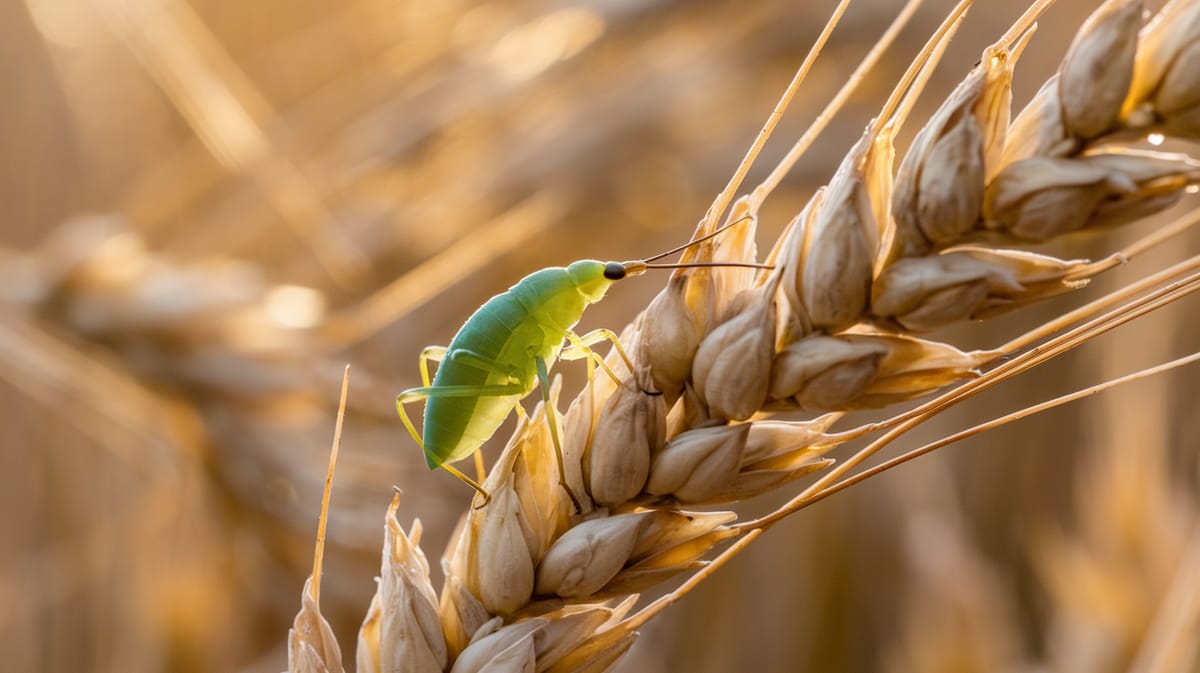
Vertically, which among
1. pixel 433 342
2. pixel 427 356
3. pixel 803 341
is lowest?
pixel 803 341

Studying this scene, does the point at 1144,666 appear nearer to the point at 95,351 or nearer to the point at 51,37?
the point at 95,351

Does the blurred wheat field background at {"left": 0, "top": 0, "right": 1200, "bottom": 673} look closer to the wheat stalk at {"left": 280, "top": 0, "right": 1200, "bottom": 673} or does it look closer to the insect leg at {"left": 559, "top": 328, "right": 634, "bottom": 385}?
the insect leg at {"left": 559, "top": 328, "right": 634, "bottom": 385}

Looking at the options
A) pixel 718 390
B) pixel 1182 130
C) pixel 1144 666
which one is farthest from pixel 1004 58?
pixel 1144 666

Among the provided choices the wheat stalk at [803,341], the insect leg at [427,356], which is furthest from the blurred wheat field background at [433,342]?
the wheat stalk at [803,341]

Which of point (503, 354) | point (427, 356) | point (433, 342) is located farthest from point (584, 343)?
point (433, 342)

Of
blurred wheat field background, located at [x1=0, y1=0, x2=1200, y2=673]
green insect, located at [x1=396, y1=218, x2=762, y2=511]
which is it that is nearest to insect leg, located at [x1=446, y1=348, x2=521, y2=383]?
green insect, located at [x1=396, y1=218, x2=762, y2=511]

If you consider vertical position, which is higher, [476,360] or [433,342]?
[433,342]

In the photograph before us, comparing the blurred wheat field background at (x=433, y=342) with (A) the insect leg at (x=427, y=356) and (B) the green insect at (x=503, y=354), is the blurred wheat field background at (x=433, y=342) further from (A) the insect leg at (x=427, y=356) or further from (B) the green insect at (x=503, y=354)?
(B) the green insect at (x=503, y=354)

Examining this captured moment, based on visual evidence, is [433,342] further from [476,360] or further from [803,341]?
[803,341]
